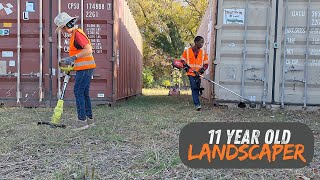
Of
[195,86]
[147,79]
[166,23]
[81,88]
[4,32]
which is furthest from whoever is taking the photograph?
[147,79]

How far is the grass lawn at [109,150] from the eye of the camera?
343 cm

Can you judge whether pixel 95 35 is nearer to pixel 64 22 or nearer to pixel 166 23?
pixel 64 22

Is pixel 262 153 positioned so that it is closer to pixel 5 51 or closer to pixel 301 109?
pixel 301 109

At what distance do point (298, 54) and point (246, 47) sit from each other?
1098 millimetres

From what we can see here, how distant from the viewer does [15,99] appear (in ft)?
29.0

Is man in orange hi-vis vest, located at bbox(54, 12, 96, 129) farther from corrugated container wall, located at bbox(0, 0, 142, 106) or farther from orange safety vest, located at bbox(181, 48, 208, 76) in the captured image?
orange safety vest, located at bbox(181, 48, 208, 76)

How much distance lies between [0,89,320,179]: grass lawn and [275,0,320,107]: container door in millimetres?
1132

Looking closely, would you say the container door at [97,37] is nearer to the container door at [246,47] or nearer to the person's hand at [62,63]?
the container door at [246,47]

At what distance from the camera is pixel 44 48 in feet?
28.9

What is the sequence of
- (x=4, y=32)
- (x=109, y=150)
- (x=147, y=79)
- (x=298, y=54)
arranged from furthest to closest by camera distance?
(x=147, y=79), (x=4, y=32), (x=298, y=54), (x=109, y=150)

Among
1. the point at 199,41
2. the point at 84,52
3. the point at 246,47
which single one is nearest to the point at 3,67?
the point at 84,52

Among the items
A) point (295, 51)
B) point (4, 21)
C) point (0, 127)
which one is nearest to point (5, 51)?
point (4, 21)

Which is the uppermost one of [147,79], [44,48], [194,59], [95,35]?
[95,35]

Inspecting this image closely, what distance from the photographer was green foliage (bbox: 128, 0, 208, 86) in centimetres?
2820
